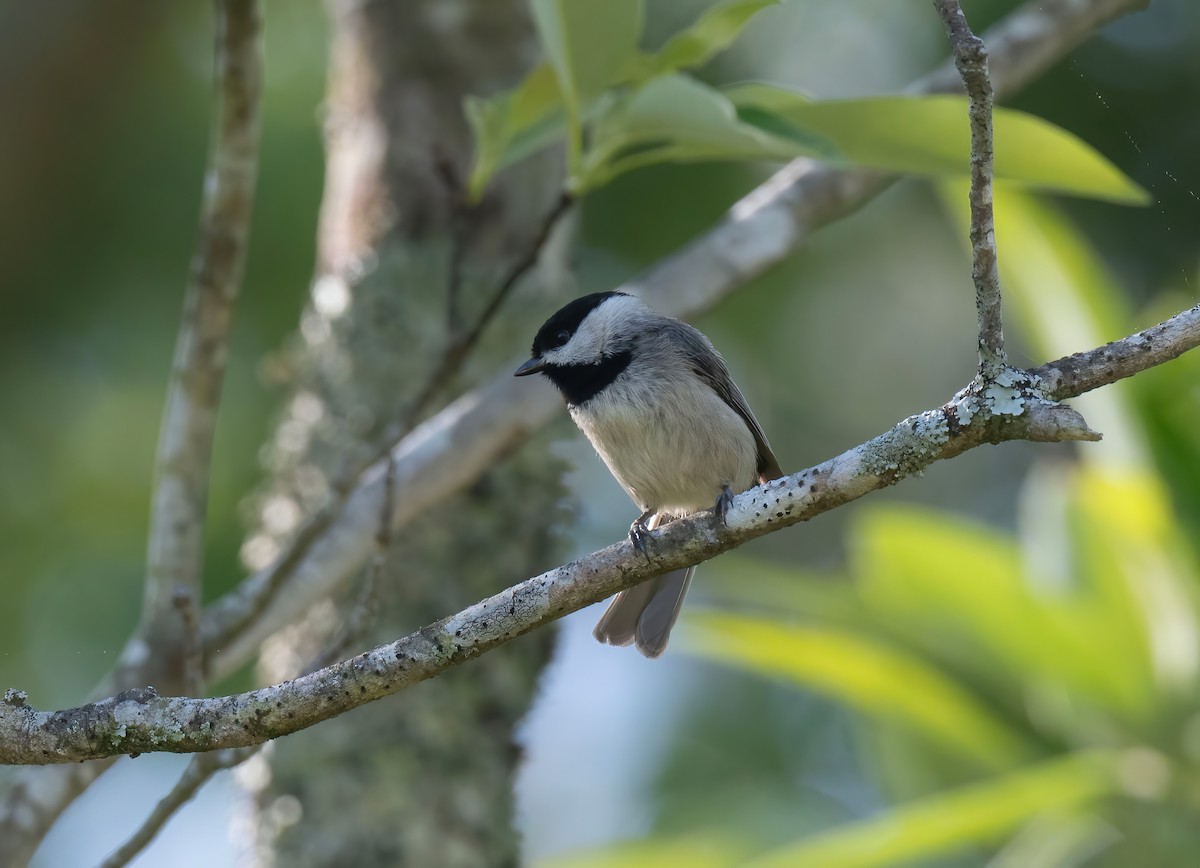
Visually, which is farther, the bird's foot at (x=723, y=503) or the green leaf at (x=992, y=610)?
the green leaf at (x=992, y=610)

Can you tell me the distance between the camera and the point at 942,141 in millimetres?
2957

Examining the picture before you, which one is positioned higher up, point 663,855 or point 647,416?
point 647,416

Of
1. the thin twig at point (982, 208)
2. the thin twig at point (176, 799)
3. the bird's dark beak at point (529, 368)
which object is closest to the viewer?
the thin twig at point (982, 208)

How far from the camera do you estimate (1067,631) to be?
4047 millimetres

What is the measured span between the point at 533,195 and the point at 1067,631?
90.0 inches

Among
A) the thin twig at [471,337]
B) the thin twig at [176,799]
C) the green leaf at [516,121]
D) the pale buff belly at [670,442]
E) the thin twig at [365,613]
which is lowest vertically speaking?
the thin twig at [176,799]

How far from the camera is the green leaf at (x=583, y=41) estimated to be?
2846 millimetres

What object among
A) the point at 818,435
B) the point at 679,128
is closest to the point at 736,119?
the point at 679,128

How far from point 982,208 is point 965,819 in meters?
2.42

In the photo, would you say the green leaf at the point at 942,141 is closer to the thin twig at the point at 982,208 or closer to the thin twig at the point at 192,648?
the thin twig at the point at 982,208

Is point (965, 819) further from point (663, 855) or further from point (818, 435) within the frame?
point (818, 435)

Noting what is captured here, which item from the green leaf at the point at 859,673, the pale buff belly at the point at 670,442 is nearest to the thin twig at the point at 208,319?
the pale buff belly at the point at 670,442

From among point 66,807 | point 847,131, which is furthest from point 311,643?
point 847,131

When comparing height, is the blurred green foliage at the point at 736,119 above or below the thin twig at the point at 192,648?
above
